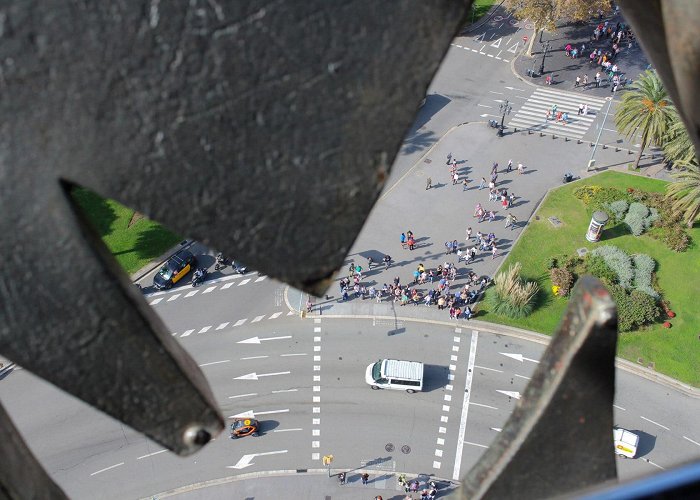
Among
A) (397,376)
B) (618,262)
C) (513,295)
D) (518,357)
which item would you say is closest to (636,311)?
(618,262)

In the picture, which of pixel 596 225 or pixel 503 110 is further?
pixel 503 110

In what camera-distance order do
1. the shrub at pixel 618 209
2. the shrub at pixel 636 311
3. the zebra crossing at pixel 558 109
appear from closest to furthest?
the shrub at pixel 636 311 < the shrub at pixel 618 209 < the zebra crossing at pixel 558 109

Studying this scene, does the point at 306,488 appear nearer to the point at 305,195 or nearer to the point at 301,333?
the point at 301,333

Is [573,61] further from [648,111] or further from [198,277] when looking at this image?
[198,277]

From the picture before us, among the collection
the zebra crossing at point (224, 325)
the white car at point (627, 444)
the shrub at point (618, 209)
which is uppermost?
the zebra crossing at point (224, 325)

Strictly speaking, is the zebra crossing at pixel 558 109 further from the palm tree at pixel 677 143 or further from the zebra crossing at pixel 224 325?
the zebra crossing at pixel 224 325

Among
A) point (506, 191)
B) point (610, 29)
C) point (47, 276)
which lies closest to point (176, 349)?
point (47, 276)

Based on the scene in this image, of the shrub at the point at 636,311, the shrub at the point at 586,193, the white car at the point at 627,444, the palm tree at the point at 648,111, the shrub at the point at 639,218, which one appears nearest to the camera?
the white car at the point at 627,444

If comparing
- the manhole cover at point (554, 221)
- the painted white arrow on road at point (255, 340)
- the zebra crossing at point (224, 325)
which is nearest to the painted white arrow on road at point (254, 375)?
the painted white arrow on road at point (255, 340)

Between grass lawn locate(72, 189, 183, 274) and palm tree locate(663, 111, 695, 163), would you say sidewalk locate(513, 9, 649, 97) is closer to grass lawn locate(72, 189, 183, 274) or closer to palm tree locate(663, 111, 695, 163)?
palm tree locate(663, 111, 695, 163)
